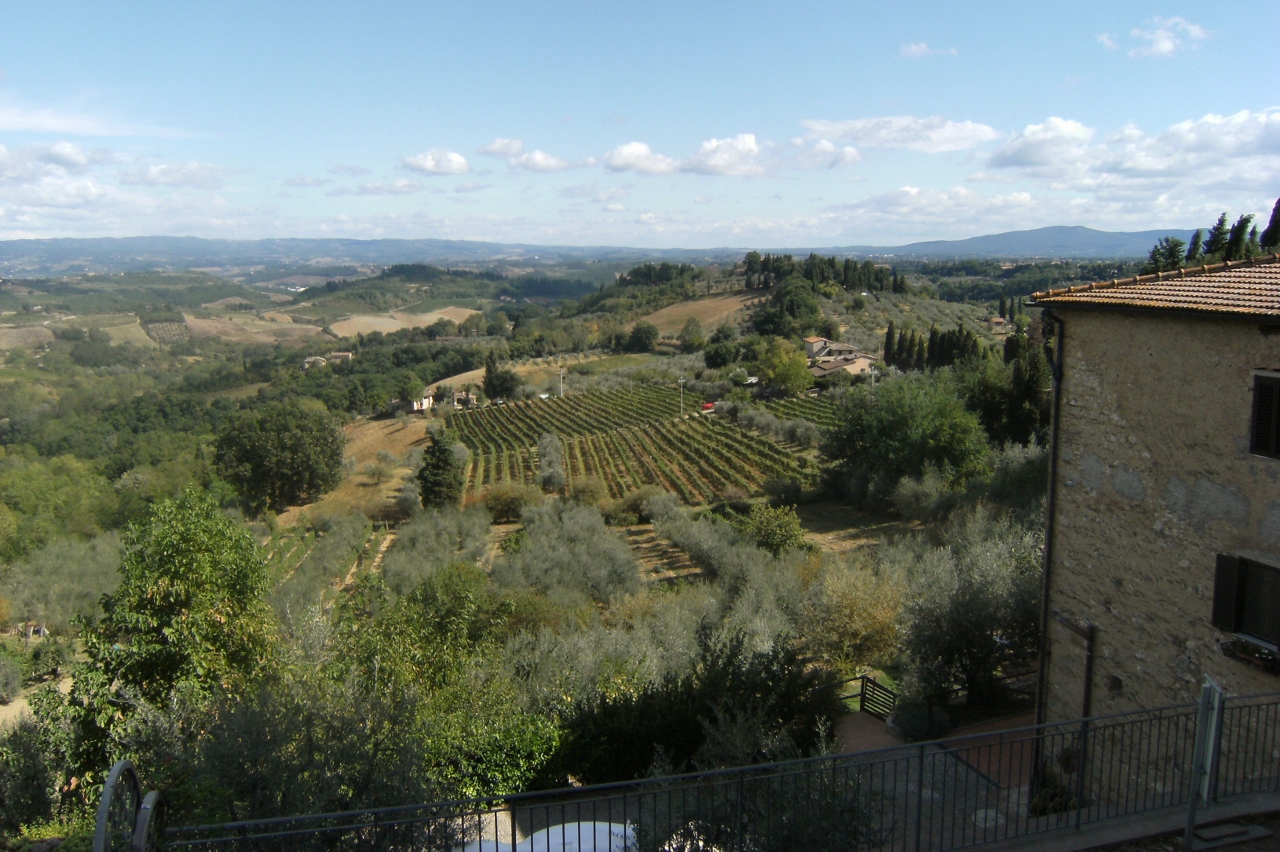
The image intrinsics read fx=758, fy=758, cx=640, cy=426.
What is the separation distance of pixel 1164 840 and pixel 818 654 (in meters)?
8.12

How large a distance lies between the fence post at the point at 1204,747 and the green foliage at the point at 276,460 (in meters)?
46.4

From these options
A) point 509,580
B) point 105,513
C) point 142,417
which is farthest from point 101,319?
point 509,580

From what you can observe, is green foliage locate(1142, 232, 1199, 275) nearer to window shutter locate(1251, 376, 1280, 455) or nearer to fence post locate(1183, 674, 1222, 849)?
window shutter locate(1251, 376, 1280, 455)

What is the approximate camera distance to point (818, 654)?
12977 mm

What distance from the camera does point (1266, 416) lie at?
6051 millimetres

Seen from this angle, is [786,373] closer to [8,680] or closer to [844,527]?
[844,527]

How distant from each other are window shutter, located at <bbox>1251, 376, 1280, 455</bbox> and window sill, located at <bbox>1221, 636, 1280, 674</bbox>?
1.61m

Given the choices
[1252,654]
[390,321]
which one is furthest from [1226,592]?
[390,321]

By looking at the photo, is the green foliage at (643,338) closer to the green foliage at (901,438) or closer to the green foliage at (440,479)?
the green foliage at (440,479)

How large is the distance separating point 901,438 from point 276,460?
34.8 metres

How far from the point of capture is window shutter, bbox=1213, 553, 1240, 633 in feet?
20.8

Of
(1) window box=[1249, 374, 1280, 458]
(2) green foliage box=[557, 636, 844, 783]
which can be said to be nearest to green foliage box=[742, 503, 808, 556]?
(2) green foliage box=[557, 636, 844, 783]

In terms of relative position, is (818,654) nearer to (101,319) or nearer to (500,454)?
(500,454)

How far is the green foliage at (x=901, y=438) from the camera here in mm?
28953
